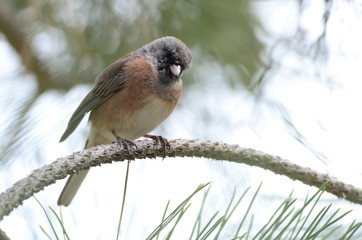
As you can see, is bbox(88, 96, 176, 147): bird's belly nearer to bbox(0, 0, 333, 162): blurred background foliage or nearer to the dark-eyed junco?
the dark-eyed junco

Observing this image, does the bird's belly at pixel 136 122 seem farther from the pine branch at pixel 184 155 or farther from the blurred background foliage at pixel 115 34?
the pine branch at pixel 184 155

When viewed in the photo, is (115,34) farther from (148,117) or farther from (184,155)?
(184,155)

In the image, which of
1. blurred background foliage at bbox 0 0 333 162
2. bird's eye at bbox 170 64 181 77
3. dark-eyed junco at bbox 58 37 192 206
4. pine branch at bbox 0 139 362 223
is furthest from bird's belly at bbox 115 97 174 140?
pine branch at bbox 0 139 362 223

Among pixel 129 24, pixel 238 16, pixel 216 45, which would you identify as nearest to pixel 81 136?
pixel 129 24

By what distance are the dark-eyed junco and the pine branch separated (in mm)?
630

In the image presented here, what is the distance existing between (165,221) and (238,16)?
1240 millimetres

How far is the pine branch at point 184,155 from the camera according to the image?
3.85 ft

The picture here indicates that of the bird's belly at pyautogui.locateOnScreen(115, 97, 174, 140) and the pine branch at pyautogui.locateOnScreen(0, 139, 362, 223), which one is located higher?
the bird's belly at pyautogui.locateOnScreen(115, 97, 174, 140)

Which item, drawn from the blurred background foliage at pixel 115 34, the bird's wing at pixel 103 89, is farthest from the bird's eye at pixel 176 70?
the bird's wing at pixel 103 89

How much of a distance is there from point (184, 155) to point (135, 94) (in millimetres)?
828

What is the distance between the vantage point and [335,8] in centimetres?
156

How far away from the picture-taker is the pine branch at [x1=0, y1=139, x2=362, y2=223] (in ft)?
3.85

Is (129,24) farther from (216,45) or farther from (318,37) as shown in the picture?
(318,37)

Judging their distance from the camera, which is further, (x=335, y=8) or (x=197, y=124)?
(x=197, y=124)
